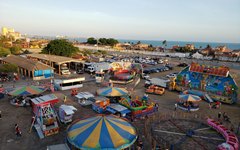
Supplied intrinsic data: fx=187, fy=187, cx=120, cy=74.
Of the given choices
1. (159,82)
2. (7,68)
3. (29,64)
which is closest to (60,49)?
(29,64)

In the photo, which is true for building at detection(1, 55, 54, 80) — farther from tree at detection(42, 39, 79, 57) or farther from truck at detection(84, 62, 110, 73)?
tree at detection(42, 39, 79, 57)

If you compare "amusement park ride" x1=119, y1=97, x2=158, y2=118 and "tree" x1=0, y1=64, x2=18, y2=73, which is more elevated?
"tree" x1=0, y1=64, x2=18, y2=73

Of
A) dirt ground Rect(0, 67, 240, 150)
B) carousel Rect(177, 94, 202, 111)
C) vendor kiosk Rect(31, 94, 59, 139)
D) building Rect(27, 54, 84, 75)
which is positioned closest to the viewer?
dirt ground Rect(0, 67, 240, 150)

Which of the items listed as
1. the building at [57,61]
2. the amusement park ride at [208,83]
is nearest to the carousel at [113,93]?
the amusement park ride at [208,83]

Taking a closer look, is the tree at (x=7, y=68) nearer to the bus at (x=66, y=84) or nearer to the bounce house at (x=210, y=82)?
the bus at (x=66, y=84)

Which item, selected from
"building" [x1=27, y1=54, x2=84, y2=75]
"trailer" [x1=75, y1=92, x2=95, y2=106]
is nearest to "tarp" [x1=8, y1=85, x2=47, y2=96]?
"trailer" [x1=75, y1=92, x2=95, y2=106]

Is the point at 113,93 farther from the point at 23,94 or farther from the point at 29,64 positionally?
the point at 29,64
